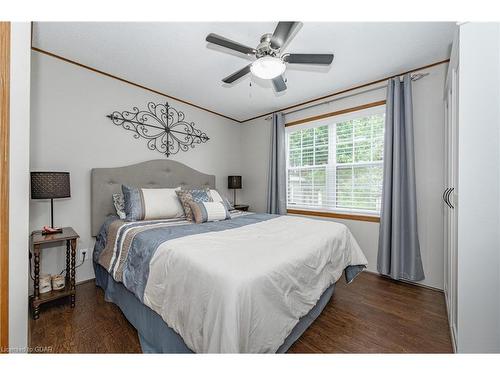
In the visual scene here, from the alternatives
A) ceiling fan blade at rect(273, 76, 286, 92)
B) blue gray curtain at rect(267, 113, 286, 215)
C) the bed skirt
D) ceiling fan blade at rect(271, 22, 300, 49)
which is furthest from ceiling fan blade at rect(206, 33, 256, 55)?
blue gray curtain at rect(267, 113, 286, 215)

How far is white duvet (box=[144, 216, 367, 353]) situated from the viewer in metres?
0.93

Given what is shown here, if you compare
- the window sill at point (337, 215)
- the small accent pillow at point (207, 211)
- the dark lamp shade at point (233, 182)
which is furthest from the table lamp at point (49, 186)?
the window sill at point (337, 215)

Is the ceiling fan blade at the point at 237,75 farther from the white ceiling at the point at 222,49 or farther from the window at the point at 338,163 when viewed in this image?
the window at the point at 338,163

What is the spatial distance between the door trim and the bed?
0.65 metres

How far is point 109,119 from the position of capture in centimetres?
254

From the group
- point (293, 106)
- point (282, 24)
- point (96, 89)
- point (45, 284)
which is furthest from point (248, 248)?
point (293, 106)

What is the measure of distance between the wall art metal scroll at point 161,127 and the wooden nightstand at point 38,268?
1405 millimetres

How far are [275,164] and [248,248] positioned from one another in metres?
2.35

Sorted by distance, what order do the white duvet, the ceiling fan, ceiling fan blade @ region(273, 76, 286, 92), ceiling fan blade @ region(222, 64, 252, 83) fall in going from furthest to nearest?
ceiling fan blade @ region(273, 76, 286, 92)
ceiling fan blade @ region(222, 64, 252, 83)
the ceiling fan
the white duvet

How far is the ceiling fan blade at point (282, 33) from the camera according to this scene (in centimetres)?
130

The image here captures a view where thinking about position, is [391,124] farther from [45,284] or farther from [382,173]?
[45,284]

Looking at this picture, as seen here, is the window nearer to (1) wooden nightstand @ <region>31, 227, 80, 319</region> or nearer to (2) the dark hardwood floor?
(2) the dark hardwood floor

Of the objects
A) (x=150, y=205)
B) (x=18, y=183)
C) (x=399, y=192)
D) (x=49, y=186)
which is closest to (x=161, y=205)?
(x=150, y=205)

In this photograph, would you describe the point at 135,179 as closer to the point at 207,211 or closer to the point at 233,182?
the point at 207,211
